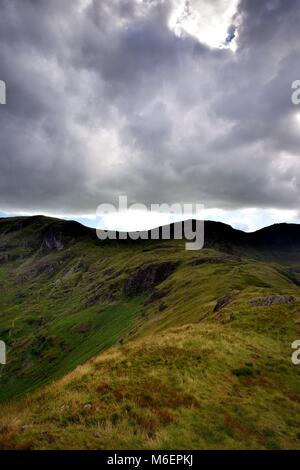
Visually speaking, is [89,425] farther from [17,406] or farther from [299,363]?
[299,363]

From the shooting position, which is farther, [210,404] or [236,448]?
[210,404]

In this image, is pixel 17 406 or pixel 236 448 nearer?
pixel 236 448

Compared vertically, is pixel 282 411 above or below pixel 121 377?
below

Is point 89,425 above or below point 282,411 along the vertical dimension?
above

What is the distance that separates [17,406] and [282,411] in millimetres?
14771

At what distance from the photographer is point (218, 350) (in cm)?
2803

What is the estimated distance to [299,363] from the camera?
1151 inches

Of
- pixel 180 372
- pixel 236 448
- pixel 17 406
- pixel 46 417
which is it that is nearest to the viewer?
pixel 236 448

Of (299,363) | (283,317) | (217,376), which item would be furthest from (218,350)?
(283,317)

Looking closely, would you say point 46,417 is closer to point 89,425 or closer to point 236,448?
point 89,425

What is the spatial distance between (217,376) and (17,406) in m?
12.3
